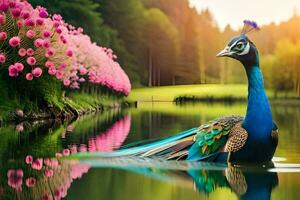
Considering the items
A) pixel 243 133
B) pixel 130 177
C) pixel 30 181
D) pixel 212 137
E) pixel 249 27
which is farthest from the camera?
pixel 249 27

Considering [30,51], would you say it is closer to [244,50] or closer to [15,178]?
[244,50]

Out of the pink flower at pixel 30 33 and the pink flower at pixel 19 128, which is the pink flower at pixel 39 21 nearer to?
the pink flower at pixel 30 33

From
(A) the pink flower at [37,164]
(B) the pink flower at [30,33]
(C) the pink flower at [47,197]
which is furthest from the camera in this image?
(B) the pink flower at [30,33]

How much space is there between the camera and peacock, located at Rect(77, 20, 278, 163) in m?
5.68

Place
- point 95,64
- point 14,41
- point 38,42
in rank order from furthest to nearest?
1. point 95,64
2. point 38,42
3. point 14,41

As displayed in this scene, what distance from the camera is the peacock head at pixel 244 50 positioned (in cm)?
591

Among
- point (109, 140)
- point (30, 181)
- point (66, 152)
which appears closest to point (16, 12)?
point (109, 140)

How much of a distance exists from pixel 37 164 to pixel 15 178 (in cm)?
93

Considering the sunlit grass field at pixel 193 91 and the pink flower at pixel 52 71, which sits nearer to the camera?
the pink flower at pixel 52 71

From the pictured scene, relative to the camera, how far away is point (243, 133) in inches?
223

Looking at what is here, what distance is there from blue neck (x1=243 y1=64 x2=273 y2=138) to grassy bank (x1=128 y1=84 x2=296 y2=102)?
2190 cm

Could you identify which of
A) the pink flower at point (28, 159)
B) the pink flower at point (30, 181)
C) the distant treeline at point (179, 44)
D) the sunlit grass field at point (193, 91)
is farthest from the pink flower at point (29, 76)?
the sunlit grass field at point (193, 91)

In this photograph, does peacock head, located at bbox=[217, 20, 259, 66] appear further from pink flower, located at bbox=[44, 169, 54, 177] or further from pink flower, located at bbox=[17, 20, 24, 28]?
pink flower, located at bbox=[17, 20, 24, 28]


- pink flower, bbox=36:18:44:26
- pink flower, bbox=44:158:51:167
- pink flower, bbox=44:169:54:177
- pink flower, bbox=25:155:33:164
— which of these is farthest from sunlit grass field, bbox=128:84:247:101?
pink flower, bbox=44:169:54:177
